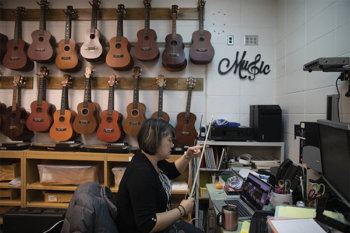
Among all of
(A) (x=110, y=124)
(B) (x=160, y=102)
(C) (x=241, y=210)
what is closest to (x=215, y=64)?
(B) (x=160, y=102)

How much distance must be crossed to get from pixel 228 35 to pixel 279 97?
3.23ft

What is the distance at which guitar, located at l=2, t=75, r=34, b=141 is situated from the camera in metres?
2.83

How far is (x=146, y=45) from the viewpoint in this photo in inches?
109

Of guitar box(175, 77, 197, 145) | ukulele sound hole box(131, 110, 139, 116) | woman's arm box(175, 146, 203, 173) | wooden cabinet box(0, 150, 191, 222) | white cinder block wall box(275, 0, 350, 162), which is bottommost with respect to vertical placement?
wooden cabinet box(0, 150, 191, 222)

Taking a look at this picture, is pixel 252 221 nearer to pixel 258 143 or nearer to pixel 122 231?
pixel 122 231

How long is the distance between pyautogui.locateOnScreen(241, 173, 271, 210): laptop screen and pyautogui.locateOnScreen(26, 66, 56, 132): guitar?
2335mm

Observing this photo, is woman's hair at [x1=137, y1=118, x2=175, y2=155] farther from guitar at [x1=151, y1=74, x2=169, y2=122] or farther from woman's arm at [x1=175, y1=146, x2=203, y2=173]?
guitar at [x1=151, y1=74, x2=169, y2=122]

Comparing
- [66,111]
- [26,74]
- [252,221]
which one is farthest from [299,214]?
[26,74]

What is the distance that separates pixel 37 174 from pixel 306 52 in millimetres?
3228

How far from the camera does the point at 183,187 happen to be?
2609 millimetres

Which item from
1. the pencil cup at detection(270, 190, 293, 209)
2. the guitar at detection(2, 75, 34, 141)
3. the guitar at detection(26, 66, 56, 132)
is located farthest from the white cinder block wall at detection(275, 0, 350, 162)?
the guitar at detection(2, 75, 34, 141)

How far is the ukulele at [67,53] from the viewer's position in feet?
9.30

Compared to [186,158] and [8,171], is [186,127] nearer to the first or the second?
[186,158]

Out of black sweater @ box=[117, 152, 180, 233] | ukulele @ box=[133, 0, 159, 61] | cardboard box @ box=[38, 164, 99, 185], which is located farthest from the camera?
ukulele @ box=[133, 0, 159, 61]
